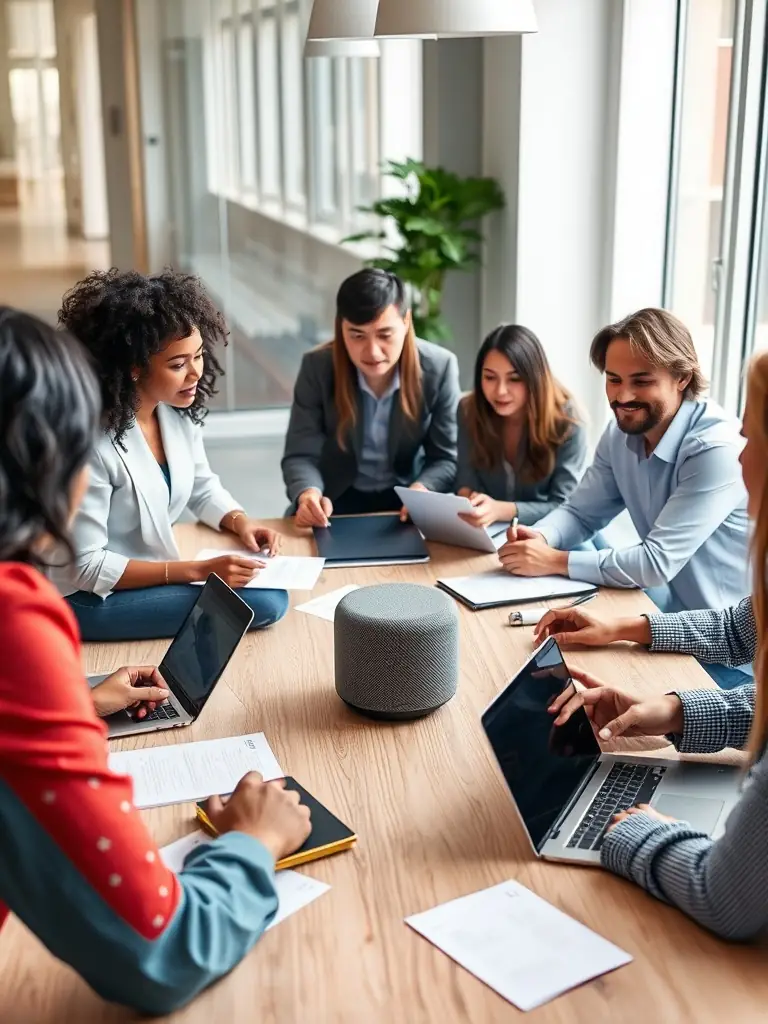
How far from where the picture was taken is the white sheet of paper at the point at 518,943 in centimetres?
121

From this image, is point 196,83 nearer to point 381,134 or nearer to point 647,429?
point 381,134

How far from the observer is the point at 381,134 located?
5000 mm

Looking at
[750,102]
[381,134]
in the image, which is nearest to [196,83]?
[381,134]

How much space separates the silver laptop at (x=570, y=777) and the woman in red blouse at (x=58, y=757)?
48 cm

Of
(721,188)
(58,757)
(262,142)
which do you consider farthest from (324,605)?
(262,142)

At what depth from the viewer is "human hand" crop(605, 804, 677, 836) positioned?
1.42m

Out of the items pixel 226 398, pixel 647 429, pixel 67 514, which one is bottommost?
pixel 226 398

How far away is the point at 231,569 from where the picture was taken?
223cm

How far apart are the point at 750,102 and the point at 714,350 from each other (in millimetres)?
740

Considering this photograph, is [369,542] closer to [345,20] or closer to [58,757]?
[345,20]

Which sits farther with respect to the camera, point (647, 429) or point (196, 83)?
point (196, 83)

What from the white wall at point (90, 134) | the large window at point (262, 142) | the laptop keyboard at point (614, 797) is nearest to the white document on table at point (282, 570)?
the laptop keyboard at point (614, 797)

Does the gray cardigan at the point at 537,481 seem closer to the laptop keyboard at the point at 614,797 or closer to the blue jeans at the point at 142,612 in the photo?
the blue jeans at the point at 142,612

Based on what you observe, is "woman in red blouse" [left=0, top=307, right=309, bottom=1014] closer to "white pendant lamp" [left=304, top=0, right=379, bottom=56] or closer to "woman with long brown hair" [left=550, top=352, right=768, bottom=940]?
"woman with long brown hair" [left=550, top=352, right=768, bottom=940]
